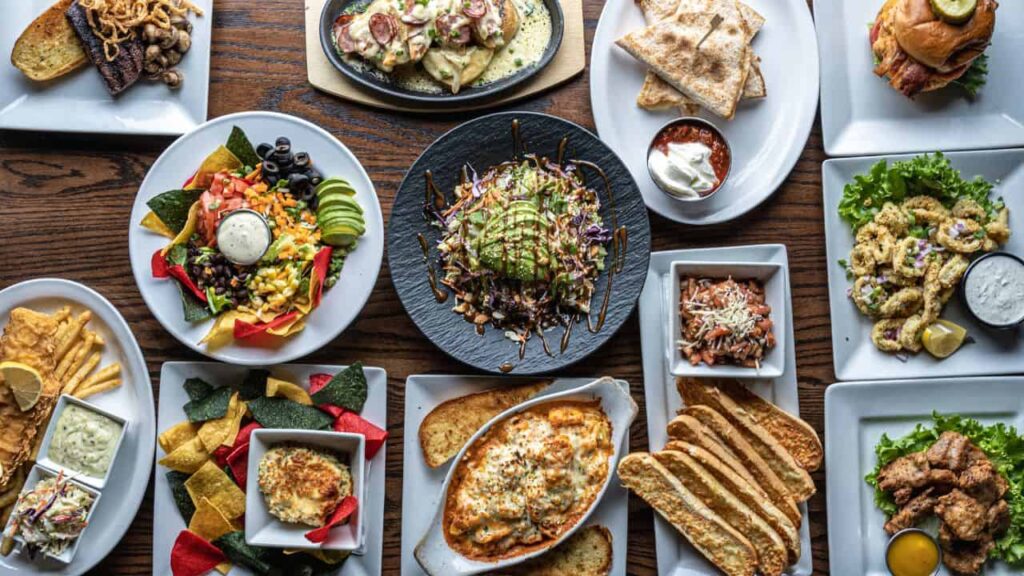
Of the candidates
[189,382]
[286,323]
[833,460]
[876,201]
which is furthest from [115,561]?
[876,201]

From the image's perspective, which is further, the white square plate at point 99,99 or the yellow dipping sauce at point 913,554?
the white square plate at point 99,99

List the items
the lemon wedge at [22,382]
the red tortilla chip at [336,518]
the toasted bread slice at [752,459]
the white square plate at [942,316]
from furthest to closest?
the white square plate at [942,316]
the toasted bread slice at [752,459]
the lemon wedge at [22,382]
the red tortilla chip at [336,518]

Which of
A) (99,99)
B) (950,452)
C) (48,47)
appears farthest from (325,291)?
(950,452)

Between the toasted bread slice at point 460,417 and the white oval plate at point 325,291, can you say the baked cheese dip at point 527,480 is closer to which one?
the toasted bread slice at point 460,417

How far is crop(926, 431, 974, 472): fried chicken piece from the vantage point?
3.75 meters

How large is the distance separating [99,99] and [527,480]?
2.39 m

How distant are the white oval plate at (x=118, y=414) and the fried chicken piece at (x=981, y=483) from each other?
3.28 m

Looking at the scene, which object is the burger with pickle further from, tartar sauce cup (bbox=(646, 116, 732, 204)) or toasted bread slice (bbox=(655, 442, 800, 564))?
toasted bread slice (bbox=(655, 442, 800, 564))

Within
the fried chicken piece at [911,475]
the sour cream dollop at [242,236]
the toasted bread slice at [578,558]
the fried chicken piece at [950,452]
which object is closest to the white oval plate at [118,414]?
the sour cream dollop at [242,236]

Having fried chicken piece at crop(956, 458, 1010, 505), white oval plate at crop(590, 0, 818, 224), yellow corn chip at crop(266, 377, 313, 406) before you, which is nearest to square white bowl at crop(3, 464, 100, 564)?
yellow corn chip at crop(266, 377, 313, 406)

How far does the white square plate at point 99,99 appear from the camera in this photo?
12.8 ft

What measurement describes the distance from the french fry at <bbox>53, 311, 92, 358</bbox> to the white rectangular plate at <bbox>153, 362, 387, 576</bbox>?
14.8 inches

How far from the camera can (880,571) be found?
12.8ft

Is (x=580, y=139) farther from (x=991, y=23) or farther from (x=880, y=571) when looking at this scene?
(x=880, y=571)
